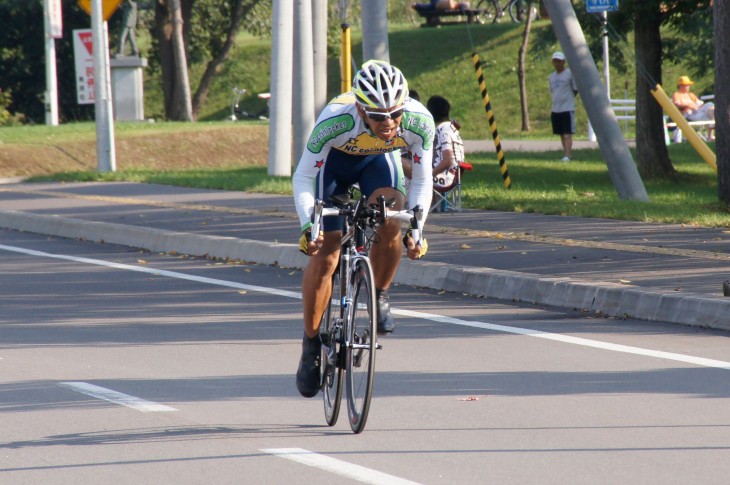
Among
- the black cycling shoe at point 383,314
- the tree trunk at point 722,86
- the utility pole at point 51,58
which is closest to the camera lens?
the black cycling shoe at point 383,314

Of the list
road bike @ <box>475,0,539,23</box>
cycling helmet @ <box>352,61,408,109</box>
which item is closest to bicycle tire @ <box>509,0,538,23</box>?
road bike @ <box>475,0,539,23</box>

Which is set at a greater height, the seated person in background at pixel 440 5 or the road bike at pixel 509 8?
the seated person in background at pixel 440 5

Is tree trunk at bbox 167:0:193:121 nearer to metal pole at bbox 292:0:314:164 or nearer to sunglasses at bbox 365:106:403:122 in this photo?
metal pole at bbox 292:0:314:164

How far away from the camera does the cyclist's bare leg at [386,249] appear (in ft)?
22.1

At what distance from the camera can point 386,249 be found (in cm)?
675

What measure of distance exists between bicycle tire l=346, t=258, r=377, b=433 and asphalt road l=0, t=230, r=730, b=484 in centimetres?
15

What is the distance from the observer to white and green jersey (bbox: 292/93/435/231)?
21.1ft

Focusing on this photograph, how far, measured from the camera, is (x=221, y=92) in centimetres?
5812

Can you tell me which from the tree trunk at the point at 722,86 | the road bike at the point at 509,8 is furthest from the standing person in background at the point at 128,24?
the tree trunk at the point at 722,86

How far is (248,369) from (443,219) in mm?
7630

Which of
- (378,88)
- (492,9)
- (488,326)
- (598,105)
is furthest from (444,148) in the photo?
(492,9)

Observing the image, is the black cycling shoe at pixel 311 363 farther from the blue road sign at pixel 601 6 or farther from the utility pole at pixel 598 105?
the blue road sign at pixel 601 6

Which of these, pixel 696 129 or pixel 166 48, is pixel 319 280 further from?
pixel 166 48

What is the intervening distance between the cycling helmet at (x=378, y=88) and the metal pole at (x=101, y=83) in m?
18.3
